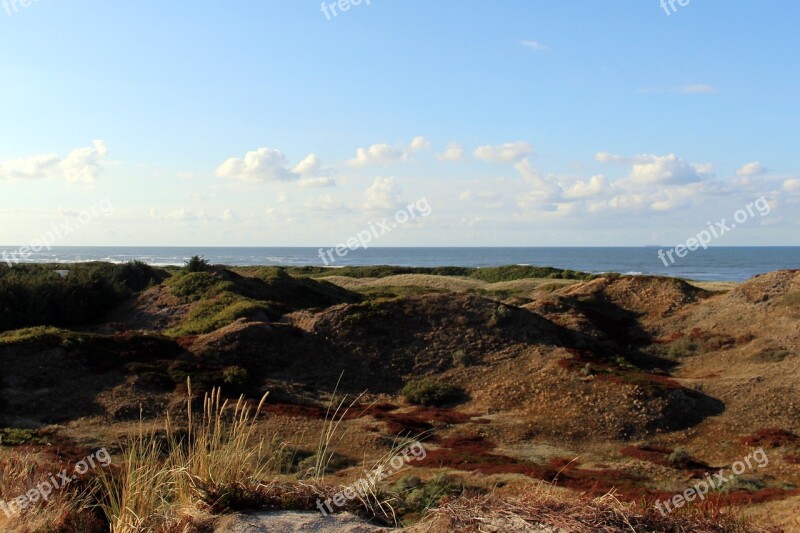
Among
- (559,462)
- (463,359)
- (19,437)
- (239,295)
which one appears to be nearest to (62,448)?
(19,437)

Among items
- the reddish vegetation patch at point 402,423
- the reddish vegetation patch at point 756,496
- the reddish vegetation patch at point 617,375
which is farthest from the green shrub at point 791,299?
the reddish vegetation patch at point 756,496

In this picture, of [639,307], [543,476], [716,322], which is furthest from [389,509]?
[639,307]

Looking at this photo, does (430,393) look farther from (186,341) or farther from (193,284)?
(193,284)

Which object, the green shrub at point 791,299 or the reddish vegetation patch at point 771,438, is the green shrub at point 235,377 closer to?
the reddish vegetation patch at point 771,438

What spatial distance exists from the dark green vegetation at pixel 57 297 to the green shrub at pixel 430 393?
61.6 ft

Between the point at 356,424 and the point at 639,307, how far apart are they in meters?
23.8

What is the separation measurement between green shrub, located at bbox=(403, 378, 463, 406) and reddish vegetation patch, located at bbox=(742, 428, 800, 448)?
28.6ft

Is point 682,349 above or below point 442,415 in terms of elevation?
above

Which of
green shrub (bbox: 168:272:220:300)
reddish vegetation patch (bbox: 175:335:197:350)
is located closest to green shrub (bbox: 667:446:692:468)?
reddish vegetation patch (bbox: 175:335:197:350)

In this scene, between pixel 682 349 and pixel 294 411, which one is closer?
pixel 294 411

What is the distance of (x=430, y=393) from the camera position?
74.6 feet

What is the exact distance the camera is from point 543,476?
1395cm

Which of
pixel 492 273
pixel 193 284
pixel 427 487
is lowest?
pixel 427 487

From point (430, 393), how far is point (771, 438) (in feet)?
32.4
